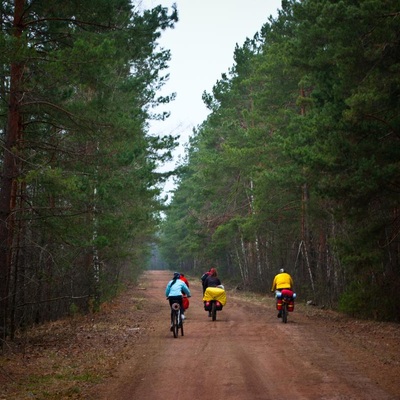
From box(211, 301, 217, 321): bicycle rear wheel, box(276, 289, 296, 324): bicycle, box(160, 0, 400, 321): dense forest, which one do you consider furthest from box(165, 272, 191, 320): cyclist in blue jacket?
box(160, 0, 400, 321): dense forest

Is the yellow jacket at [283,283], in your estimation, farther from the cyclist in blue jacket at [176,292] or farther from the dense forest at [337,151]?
the cyclist in blue jacket at [176,292]

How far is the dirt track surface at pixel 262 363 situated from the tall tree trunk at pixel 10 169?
133 inches

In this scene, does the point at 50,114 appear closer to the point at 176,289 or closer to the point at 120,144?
the point at 120,144

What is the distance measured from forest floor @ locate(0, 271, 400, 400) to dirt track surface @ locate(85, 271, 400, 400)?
0.02m

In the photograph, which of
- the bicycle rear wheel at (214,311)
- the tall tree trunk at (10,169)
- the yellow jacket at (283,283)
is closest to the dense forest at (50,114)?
the tall tree trunk at (10,169)

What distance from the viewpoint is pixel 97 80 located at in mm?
14203

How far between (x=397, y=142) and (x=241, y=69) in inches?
993

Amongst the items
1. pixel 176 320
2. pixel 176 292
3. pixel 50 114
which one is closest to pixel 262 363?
pixel 176 320

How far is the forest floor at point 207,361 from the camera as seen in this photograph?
920 centimetres

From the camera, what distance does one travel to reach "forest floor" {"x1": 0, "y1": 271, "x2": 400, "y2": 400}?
9203mm

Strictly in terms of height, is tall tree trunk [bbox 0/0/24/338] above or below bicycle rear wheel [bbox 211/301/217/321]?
above

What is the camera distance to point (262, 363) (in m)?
11.5

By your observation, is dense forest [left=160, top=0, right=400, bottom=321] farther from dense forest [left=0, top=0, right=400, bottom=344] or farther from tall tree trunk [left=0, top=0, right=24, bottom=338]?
tall tree trunk [left=0, top=0, right=24, bottom=338]

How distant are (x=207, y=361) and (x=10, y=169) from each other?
6.21m
